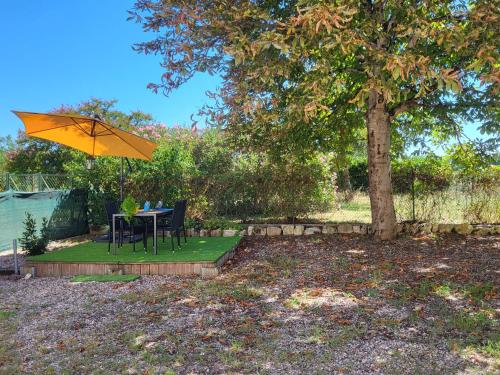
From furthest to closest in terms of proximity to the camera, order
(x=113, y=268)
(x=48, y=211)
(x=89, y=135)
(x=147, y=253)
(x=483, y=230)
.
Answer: (x=48, y=211) < (x=483, y=230) < (x=89, y=135) < (x=147, y=253) < (x=113, y=268)

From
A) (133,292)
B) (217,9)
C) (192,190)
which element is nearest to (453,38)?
(217,9)

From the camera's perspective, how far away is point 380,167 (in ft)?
25.7

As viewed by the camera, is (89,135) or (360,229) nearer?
(89,135)

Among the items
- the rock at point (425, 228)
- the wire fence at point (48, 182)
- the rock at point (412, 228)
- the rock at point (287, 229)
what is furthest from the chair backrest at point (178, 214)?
the rock at point (425, 228)

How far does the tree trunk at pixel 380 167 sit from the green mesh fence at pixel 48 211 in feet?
22.6

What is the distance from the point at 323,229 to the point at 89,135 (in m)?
5.35

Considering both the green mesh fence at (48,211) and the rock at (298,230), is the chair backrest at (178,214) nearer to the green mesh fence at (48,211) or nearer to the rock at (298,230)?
the rock at (298,230)

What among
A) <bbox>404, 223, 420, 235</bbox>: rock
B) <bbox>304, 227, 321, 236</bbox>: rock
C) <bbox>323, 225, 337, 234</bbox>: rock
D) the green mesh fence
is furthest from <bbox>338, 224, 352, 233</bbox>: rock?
the green mesh fence

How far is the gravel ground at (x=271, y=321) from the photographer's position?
2.92 m

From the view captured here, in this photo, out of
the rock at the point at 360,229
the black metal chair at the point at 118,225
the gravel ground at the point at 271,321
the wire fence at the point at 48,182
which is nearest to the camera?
the gravel ground at the point at 271,321

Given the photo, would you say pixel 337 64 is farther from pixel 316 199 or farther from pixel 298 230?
pixel 298 230

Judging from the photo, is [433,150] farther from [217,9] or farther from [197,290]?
[197,290]

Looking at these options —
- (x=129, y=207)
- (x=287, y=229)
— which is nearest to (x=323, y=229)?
(x=287, y=229)

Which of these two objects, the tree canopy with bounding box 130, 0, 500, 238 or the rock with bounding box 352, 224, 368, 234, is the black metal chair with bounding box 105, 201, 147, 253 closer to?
the tree canopy with bounding box 130, 0, 500, 238
